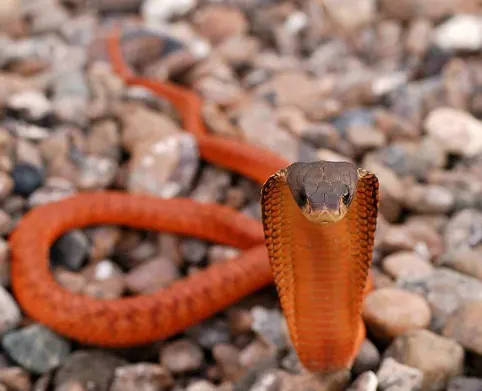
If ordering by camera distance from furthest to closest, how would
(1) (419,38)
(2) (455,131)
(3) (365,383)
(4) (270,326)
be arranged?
1. (1) (419,38)
2. (2) (455,131)
3. (4) (270,326)
4. (3) (365,383)

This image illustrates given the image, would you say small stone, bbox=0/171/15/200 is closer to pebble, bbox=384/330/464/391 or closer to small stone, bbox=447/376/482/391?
pebble, bbox=384/330/464/391

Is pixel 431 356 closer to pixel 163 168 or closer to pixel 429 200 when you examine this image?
pixel 429 200

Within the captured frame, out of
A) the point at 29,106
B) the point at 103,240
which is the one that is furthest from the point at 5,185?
the point at 29,106

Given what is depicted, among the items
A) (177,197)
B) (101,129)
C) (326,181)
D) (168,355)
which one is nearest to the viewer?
(326,181)

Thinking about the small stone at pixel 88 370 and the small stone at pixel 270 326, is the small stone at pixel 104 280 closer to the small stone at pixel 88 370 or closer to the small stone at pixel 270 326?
the small stone at pixel 88 370

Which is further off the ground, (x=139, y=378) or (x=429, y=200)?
(x=429, y=200)

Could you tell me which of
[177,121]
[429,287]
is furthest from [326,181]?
[177,121]

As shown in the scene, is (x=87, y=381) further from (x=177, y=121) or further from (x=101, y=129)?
(x=177, y=121)
